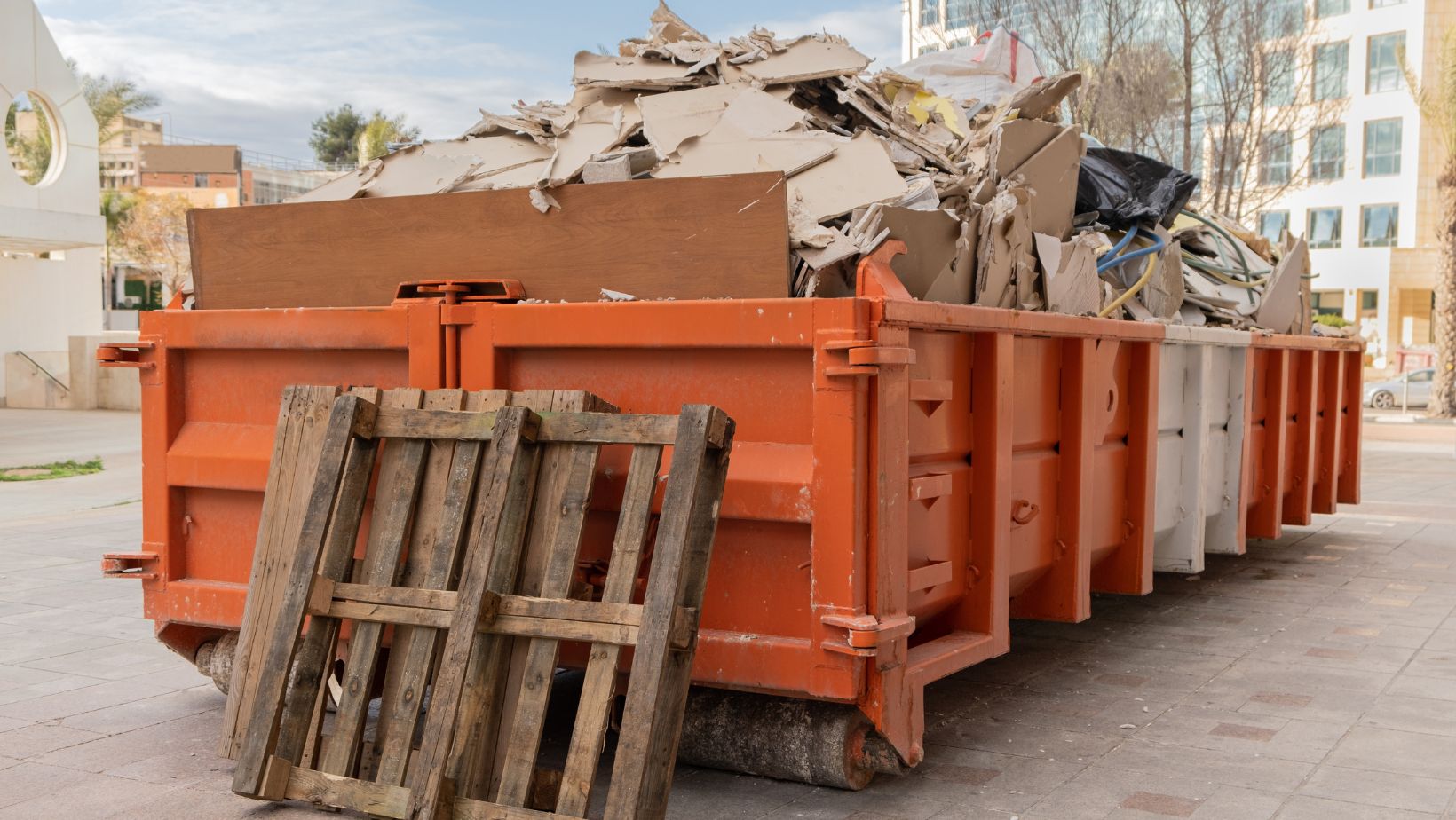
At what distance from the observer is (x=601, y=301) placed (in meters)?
4.17

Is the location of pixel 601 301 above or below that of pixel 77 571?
above

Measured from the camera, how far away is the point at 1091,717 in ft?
17.1

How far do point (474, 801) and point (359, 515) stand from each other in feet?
3.25

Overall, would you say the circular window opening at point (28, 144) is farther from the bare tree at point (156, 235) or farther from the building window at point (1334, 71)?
the building window at point (1334, 71)

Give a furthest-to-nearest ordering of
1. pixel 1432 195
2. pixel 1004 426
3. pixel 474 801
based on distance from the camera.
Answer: pixel 1432 195 → pixel 1004 426 → pixel 474 801

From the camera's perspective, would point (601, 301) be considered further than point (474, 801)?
Yes

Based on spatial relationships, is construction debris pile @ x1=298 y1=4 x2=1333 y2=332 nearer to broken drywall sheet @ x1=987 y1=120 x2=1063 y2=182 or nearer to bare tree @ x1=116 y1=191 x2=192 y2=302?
broken drywall sheet @ x1=987 y1=120 x2=1063 y2=182

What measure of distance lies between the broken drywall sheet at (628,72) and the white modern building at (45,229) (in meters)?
20.1

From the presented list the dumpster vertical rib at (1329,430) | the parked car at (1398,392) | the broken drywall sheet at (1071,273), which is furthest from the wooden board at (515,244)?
the parked car at (1398,392)

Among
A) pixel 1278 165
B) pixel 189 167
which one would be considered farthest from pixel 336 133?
pixel 1278 165

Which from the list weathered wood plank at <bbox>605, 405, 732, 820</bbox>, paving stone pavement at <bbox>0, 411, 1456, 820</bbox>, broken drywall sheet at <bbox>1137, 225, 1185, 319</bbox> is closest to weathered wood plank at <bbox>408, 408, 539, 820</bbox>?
weathered wood plank at <bbox>605, 405, 732, 820</bbox>

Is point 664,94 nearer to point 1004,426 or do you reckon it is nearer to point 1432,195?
point 1004,426

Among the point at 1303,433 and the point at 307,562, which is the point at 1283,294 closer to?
the point at 1303,433

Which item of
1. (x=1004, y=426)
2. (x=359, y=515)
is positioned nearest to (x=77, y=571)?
(x=359, y=515)
